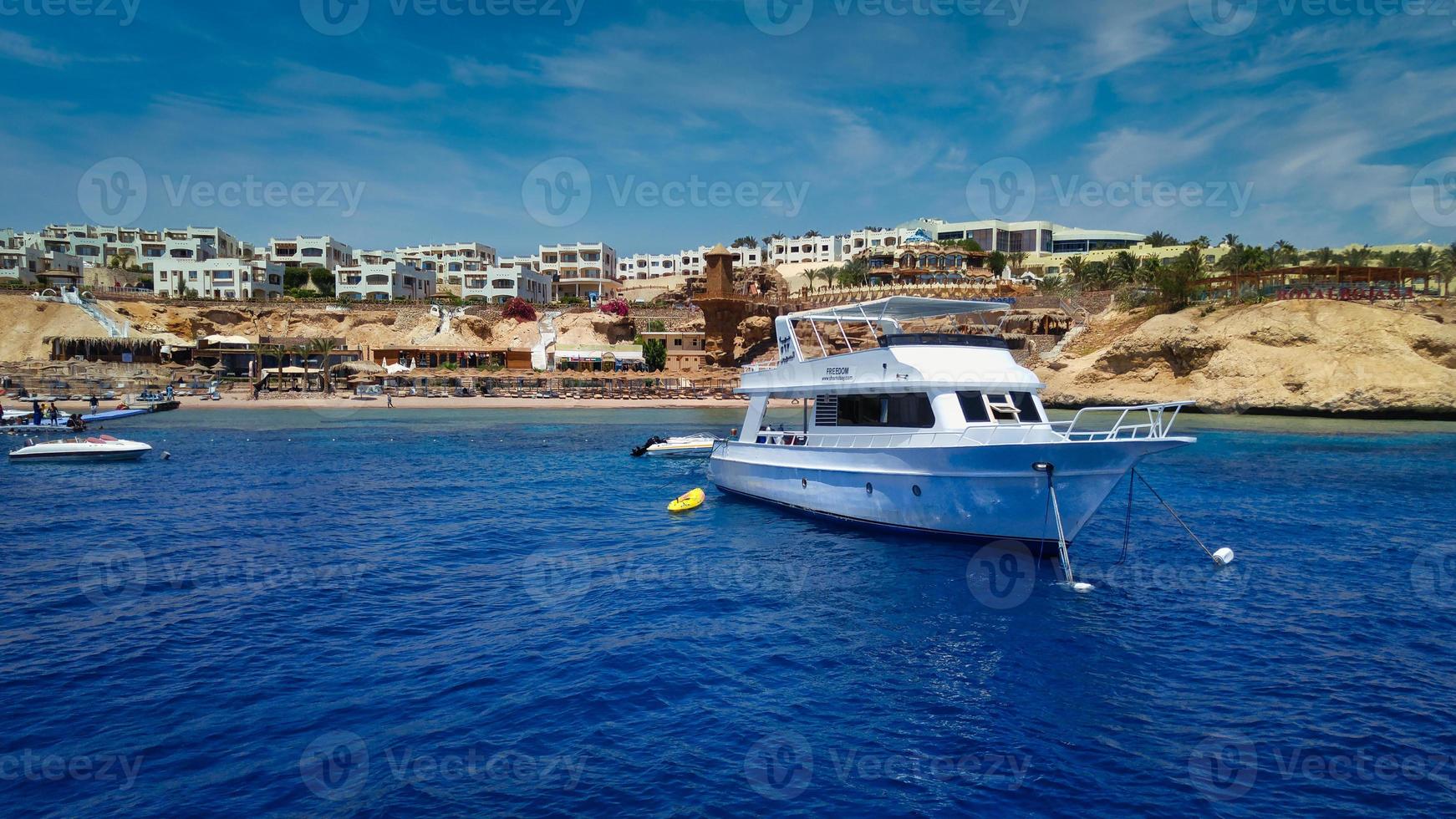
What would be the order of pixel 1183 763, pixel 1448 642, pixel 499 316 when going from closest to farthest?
1. pixel 1183 763
2. pixel 1448 642
3. pixel 499 316

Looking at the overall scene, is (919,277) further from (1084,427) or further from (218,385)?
(218,385)

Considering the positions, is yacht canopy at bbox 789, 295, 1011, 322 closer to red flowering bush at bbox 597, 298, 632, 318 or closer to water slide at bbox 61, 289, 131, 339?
red flowering bush at bbox 597, 298, 632, 318

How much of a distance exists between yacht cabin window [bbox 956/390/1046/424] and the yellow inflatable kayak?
34.4 feet

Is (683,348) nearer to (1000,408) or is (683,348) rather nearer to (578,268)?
(578,268)

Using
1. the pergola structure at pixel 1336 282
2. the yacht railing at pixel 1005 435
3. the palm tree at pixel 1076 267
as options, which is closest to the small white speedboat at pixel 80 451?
the yacht railing at pixel 1005 435

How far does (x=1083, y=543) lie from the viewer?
69.6ft

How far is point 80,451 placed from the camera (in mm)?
37125

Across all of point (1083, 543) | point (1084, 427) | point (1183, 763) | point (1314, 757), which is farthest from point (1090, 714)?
point (1084, 427)

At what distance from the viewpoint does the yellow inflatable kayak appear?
26641 mm

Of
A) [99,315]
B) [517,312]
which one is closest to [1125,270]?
[517,312]

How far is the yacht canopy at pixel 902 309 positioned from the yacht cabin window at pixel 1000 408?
9.45 feet

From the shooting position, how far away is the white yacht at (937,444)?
57.1ft

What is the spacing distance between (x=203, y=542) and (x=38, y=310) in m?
89.1

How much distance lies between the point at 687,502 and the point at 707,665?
13.9 metres
